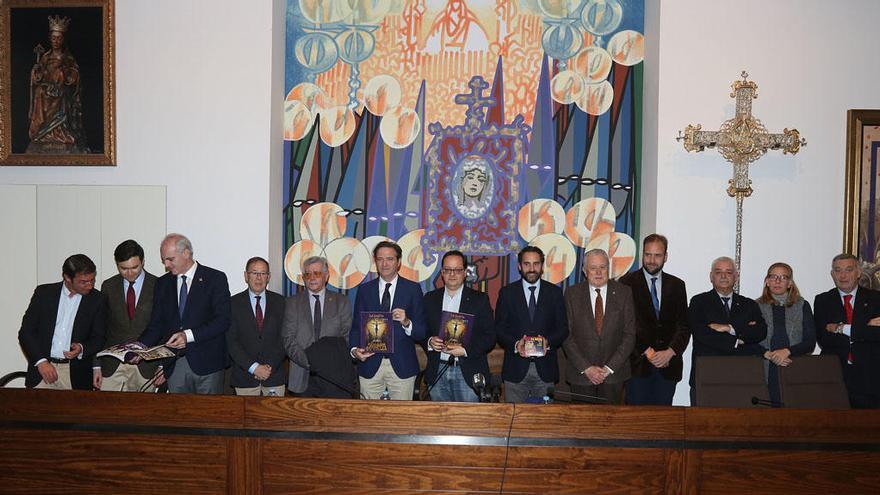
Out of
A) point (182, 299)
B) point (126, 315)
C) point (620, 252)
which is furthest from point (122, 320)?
point (620, 252)

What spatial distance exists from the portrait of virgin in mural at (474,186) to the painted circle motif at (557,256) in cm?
58

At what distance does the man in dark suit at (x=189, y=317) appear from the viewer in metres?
4.79

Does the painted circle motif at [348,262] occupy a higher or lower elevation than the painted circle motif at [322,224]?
lower

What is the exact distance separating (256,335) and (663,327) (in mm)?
2709

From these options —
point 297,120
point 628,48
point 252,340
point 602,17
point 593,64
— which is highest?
point 602,17

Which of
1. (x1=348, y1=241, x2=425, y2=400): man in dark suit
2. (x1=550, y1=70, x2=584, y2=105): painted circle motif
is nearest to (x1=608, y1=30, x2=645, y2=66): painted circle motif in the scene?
(x1=550, y1=70, x2=584, y2=105): painted circle motif

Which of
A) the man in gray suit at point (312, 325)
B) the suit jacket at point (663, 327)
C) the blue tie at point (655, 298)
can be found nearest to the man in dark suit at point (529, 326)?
the suit jacket at point (663, 327)

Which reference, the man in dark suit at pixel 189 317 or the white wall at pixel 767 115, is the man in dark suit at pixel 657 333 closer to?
the white wall at pixel 767 115

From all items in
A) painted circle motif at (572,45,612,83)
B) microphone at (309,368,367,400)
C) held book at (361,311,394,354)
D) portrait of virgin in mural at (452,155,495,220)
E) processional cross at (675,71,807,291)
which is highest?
painted circle motif at (572,45,612,83)

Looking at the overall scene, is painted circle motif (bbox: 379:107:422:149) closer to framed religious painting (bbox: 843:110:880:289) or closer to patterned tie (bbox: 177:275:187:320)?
patterned tie (bbox: 177:275:187:320)

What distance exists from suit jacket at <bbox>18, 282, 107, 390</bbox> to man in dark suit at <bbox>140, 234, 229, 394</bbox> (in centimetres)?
36

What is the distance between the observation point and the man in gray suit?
4.76 metres

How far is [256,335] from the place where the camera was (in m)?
4.84

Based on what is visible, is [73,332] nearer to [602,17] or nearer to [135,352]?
[135,352]
